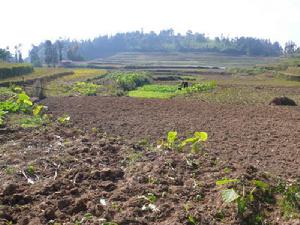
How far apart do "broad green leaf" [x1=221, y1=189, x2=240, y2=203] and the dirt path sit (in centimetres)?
277

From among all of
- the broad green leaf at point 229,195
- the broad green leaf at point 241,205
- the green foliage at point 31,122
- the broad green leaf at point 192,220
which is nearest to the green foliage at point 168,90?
the green foliage at point 31,122

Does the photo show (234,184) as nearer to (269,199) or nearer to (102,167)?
(269,199)

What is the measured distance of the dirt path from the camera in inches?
432

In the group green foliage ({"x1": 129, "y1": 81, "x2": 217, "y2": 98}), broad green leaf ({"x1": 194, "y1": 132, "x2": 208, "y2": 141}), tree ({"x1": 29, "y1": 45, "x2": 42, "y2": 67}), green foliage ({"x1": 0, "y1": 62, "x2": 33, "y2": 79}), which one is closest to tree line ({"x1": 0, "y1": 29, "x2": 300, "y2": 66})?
tree ({"x1": 29, "y1": 45, "x2": 42, "y2": 67})

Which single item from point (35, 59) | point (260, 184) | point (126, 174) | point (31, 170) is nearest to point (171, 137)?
point (126, 174)

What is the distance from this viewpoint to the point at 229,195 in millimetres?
5934

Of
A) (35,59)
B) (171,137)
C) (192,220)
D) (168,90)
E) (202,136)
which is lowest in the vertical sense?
(168,90)

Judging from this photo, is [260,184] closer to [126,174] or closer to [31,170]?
[126,174]

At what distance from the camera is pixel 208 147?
11.7 m

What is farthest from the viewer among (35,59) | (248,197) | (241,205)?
(35,59)

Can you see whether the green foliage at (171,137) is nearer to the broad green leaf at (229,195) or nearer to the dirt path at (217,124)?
the dirt path at (217,124)

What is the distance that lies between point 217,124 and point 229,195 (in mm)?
9797

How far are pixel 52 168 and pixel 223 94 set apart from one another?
2098 cm

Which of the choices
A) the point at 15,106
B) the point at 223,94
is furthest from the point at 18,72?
the point at 15,106
